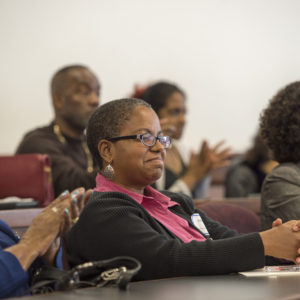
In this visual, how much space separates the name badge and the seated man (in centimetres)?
123

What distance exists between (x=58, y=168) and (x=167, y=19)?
7.67ft

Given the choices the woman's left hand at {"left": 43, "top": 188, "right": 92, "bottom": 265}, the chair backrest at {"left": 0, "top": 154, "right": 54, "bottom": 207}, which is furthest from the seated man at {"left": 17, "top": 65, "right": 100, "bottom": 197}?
the woman's left hand at {"left": 43, "top": 188, "right": 92, "bottom": 265}

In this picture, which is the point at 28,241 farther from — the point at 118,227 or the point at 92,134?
the point at 92,134

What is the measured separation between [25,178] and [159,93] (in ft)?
4.87

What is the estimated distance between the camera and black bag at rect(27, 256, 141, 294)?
4.19 ft

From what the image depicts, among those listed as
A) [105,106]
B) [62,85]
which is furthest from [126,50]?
[105,106]

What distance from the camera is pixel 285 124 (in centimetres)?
234

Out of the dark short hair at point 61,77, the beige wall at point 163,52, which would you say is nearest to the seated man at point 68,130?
the dark short hair at point 61,77

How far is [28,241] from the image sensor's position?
1428mm

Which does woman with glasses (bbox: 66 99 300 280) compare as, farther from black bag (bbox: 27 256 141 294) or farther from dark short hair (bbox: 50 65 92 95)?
dark short hair (bbox: 50 65 92 95)

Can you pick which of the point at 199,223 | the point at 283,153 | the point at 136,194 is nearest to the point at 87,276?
the point at 136,194

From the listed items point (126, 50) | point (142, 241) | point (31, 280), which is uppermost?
point (126, 50)

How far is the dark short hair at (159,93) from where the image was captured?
3.77 metres

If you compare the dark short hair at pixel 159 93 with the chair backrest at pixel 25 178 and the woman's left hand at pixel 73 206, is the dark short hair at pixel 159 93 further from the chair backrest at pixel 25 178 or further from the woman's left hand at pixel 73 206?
the woman's left hand at pixel 73 206
